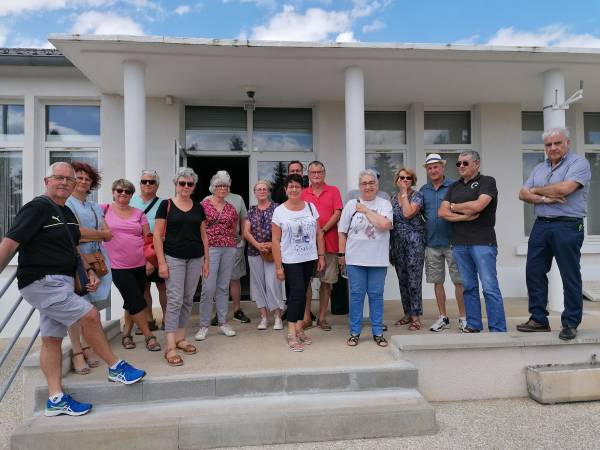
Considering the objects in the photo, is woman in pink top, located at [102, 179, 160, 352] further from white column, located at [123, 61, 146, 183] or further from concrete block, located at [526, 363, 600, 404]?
concrete block, located at [526, 363, 600, 404]

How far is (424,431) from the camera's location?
2729 millimetres

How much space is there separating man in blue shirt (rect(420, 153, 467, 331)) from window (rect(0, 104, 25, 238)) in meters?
5.63

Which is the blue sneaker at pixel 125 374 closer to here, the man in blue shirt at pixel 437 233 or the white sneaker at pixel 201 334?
the white sneaker at pixel 201 334

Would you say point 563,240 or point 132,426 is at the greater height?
point 563,240

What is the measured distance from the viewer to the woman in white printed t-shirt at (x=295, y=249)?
3.46 meters

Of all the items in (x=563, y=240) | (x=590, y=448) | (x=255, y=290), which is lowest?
(x=590, y=448)

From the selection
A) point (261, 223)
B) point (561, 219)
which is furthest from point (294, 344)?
point (561, 219)

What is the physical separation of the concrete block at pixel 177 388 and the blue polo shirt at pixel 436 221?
236 centimetres

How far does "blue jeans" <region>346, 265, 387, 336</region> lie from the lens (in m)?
3.54

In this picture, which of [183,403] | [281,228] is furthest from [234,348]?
[281,228]

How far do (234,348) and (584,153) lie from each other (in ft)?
21.8

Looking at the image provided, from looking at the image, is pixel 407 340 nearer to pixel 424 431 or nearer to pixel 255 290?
pixel 424 431

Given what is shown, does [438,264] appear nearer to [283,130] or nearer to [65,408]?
[65,408]

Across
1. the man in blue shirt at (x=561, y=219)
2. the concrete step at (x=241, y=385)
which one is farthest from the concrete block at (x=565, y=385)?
the concrete step at (x=241, y=385)
